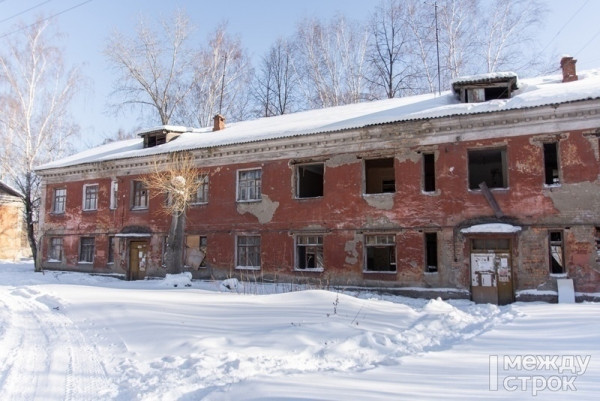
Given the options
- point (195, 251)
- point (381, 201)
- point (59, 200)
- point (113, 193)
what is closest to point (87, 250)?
point (113, 193)

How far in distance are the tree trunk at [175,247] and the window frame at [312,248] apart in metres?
5.81

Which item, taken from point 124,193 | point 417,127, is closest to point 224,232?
point 124,193

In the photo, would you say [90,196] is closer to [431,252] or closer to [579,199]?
[431,252]

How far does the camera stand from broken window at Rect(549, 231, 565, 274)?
1385 cm

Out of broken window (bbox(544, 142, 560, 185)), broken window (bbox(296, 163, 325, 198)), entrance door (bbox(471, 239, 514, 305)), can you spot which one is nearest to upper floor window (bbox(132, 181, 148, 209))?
broken window (bbox(296, 163, 325, 198))

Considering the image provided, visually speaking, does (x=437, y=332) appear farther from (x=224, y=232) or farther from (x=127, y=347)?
(x=224, y=232)

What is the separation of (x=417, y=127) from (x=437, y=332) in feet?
30.7

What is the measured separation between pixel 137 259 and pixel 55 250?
667 centimetres

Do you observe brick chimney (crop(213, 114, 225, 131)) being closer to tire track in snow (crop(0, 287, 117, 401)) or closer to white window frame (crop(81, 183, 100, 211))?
white window frame (crop(81, 183, 100, 211))

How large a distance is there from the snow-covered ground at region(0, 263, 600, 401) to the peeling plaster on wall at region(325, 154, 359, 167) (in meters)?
7.38

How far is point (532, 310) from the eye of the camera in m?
11.5

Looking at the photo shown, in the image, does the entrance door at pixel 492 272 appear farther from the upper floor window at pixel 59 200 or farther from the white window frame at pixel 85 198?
the upper floor window at pixel 59 200

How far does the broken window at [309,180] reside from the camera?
60.8ft

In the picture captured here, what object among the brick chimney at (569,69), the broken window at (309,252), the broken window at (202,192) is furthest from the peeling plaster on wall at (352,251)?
the brick chimney at (569,69)
